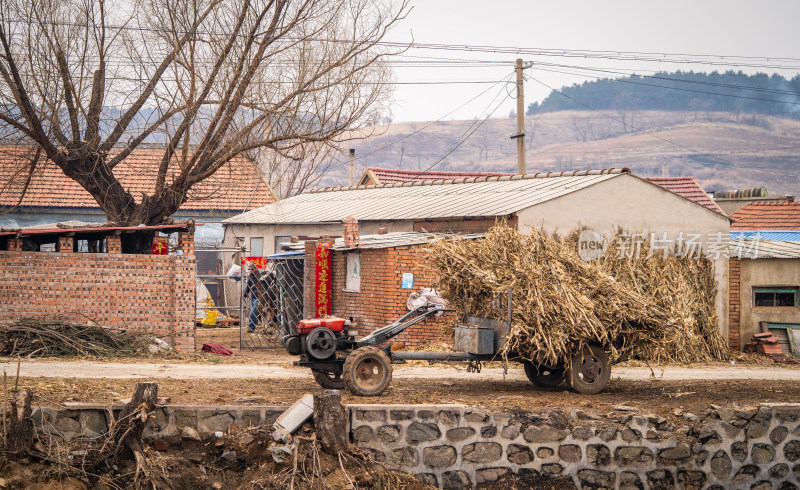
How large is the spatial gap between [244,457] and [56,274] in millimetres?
9255

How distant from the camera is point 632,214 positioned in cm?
2267

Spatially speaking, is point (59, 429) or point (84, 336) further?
point (84, 336)

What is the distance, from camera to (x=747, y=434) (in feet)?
Result: 42.7

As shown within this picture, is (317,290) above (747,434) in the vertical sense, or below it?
above

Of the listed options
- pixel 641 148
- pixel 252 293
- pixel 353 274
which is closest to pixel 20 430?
pixel 353 274

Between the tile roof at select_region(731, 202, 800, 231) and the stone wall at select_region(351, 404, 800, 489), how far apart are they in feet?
84.3

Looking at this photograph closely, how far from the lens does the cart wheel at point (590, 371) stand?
541 inches

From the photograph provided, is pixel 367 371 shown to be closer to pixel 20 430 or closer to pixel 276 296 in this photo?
pixel 20 430

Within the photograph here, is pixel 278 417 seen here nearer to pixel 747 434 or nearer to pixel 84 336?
pixel 747 434

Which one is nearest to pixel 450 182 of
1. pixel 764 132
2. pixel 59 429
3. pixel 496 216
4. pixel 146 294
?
pixel 496 216

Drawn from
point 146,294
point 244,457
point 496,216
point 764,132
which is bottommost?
→ point 244,457

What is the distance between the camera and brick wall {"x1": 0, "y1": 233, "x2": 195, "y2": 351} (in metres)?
18.3

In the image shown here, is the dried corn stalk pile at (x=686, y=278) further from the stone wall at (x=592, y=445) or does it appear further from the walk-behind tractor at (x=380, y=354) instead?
the stone wall at (x=592, y=445)

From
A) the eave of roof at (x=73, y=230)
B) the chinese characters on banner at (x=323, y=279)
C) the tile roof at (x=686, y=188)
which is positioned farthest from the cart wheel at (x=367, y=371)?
the tile roof at (x=686, y=188)
